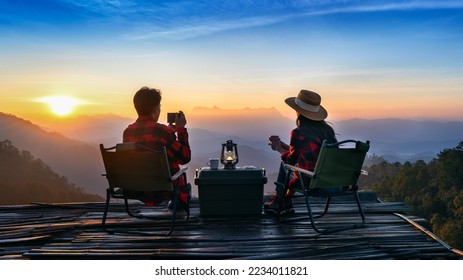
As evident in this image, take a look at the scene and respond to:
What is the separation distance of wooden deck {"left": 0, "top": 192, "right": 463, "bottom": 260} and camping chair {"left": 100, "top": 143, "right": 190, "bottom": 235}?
0.42 m

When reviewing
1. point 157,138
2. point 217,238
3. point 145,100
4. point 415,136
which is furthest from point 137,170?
point 415,136

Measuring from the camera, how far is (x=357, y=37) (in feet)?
21.3

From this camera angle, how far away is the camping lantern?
17.6ft

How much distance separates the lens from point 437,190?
3344 cm

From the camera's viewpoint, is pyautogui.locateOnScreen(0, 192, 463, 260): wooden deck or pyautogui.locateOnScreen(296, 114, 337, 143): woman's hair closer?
pyautogui.locateOnScreen(0, 192, 463, 260): wooden deck

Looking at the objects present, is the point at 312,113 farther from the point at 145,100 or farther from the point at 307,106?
the point at 145,100

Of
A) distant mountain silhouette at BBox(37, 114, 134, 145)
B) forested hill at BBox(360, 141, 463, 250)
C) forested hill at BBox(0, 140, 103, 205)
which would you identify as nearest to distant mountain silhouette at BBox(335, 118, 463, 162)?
forested hill at BBox(360, 141, 463, 250)

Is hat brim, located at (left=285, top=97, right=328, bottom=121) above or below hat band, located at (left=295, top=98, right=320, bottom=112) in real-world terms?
below

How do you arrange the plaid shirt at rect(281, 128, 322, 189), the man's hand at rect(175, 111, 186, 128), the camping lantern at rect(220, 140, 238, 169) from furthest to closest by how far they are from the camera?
the camping lantern at rect(220, 140, 238, 169), the man's hand at rect(175, 111, 186, 128), the plaid shirt at rect(281, 128, 322, 189)

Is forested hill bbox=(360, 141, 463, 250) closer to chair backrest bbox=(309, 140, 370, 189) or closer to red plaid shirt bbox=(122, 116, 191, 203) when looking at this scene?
chair backrest bbox=(309, 140, 370, 189)

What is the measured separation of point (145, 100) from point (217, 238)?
1.57 m

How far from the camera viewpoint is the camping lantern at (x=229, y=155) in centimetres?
537

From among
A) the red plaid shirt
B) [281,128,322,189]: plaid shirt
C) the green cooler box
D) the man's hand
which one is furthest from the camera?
the green cooler box
